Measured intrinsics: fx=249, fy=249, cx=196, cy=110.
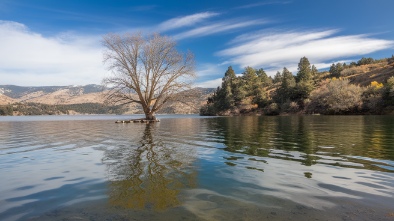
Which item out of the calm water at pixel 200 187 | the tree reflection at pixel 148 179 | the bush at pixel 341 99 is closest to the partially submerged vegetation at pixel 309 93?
the bush at pixel 341 99

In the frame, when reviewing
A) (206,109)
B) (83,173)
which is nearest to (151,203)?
(83,173)

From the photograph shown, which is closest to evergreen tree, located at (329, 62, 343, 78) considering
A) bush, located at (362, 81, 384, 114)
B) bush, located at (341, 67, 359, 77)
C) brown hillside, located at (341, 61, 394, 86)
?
bush, located at (341, 67, 359, 77)

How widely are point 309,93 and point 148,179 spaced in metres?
87.1

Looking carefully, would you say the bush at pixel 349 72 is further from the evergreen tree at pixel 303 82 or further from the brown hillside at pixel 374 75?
the evergreen tree at pixel 303 82

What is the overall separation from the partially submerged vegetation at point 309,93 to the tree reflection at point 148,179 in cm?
6553

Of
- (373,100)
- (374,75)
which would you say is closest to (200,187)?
(373,100)

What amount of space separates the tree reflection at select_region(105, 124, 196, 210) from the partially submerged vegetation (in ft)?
215

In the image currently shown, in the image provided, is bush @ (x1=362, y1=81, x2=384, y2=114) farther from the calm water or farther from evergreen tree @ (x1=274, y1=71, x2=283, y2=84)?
evergreen tree @ (x1=274, y1=71, x2=283, y2=84)

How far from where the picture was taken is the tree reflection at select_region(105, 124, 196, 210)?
5062mm

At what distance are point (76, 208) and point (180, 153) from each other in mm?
6458

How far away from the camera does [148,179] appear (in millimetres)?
6766

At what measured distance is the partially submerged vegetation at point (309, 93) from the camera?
6359cm

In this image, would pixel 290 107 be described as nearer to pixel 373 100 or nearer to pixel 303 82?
pixel 303 82

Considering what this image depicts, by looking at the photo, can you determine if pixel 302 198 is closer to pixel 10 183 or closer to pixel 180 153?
pixel 180 153
